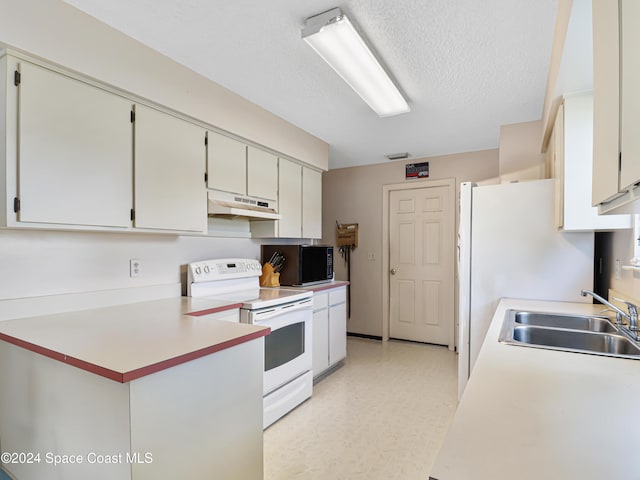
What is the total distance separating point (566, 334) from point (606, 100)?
1.21 metres

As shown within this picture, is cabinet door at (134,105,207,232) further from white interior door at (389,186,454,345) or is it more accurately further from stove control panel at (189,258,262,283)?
white interior door at (389,186,454,345)

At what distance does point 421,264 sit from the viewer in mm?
4402

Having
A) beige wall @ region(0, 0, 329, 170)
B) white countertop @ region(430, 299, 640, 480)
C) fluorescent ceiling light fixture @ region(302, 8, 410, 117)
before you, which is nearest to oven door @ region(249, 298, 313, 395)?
beige wall @ region(0, 0, 329, 170)

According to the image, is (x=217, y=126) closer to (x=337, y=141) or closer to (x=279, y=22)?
(x=279, y=22)

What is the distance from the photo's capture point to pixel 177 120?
225 cm

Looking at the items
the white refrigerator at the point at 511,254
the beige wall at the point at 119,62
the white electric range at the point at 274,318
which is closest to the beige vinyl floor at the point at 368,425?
the white electric range at the point at 274,318

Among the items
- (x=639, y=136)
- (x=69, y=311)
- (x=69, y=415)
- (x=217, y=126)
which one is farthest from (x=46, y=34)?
(x=639, y=136)

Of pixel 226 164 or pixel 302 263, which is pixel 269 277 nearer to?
pixel 302 263

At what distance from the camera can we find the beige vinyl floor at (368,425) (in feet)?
6.44

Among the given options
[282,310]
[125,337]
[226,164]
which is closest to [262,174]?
[226,164]

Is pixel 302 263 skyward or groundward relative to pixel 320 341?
skyward

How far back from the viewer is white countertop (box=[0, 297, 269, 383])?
1177 millimetres

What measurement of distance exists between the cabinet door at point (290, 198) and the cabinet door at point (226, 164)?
19.7 inches

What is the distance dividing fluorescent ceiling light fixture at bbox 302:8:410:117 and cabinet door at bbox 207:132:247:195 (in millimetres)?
1019
